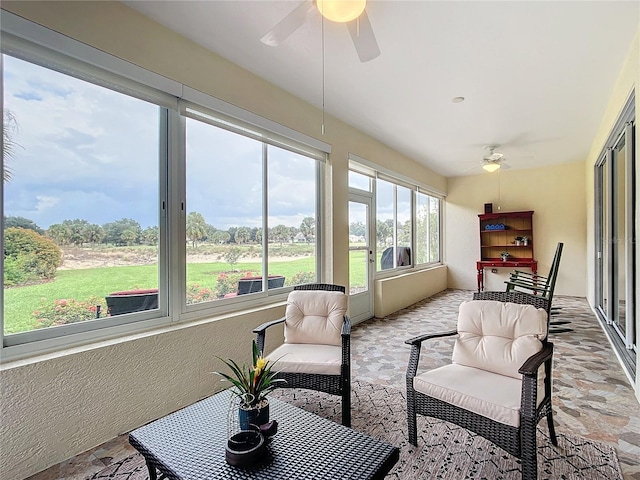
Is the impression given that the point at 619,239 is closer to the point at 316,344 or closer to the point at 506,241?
the point at 316,344

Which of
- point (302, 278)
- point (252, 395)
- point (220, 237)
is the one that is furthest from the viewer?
point (302, 278)

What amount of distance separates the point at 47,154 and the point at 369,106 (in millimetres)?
3121

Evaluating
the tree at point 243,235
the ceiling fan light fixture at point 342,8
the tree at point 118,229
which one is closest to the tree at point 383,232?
the tree at point 243,235

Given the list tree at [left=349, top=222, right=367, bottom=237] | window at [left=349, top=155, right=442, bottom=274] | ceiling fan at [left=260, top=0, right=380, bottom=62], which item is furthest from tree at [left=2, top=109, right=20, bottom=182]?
tree at [left=349, top=222, right=367, bottom=237]

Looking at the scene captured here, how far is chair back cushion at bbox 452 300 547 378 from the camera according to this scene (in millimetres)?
1993

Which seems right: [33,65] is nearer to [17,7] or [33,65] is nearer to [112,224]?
[17,7]

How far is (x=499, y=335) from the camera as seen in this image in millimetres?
2111

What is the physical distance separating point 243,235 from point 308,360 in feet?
4.75

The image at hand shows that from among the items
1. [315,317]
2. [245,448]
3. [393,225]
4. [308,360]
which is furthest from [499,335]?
[393,225]

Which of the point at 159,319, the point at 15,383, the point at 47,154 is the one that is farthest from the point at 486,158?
the point at 15,383

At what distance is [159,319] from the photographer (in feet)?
8.31

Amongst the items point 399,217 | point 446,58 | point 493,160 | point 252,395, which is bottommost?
point 252,395

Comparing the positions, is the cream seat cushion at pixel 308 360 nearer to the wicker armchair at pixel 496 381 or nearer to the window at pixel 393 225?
the wicker armchair at pixel 496 381

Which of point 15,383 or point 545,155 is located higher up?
point 545,155
